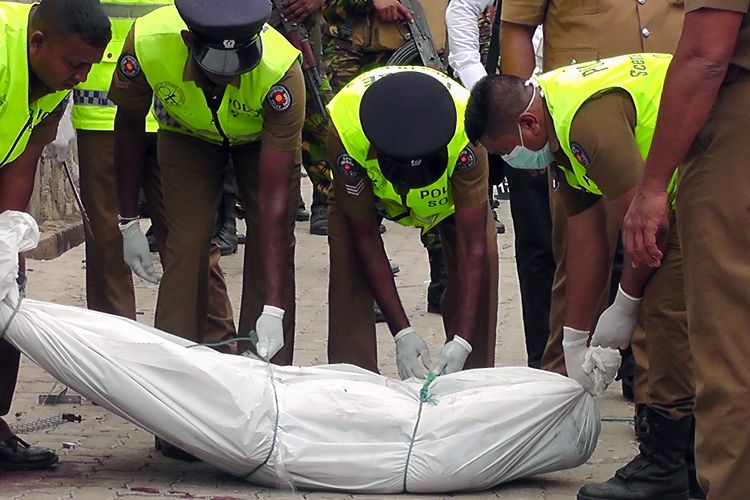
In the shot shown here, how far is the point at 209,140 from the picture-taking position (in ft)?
15.0

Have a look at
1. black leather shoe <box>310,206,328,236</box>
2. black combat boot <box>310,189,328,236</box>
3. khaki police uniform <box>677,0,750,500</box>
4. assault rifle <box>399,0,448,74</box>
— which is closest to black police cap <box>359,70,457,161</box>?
khaki police uniform <box>677,0,750,500</box>

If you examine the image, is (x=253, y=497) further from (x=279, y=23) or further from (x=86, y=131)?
(x=279, y=23)

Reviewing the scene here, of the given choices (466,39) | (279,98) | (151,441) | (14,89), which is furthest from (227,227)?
(14,89)

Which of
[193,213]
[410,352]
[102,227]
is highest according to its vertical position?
[193,213]

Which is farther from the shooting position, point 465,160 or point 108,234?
point 108,234

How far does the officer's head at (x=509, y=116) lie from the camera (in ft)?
12.4

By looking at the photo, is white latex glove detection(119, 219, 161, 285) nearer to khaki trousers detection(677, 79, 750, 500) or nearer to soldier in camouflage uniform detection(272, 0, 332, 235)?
soldier in camouflage uniform detection(272, 0, 332, 235)

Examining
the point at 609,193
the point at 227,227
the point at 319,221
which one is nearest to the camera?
the point at 609,193

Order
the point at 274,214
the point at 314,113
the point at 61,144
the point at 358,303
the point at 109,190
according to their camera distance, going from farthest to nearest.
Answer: the point at 314,113, the point at 109,190, the point at 61,144, the point at 358,303, the point at 274,214

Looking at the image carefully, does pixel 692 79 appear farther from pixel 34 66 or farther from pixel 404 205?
pixel 34 66

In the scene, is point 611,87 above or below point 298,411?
above

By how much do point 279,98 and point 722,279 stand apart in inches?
70.8

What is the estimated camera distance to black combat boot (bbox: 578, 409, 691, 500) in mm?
3820

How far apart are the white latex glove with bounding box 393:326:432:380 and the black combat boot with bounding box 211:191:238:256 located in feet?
10.2
